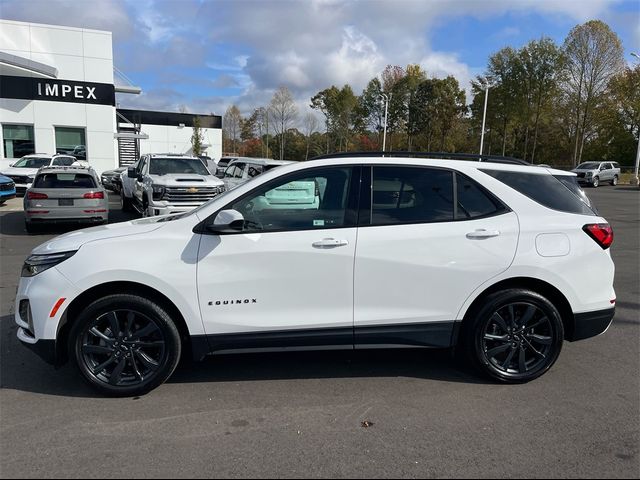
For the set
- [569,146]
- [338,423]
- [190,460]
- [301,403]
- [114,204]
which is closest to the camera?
[190,460]

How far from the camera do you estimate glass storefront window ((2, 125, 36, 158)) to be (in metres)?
26.3

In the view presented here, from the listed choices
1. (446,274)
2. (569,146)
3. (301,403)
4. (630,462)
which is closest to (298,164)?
(446,274)

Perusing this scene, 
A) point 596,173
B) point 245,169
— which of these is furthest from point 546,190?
point 596,173

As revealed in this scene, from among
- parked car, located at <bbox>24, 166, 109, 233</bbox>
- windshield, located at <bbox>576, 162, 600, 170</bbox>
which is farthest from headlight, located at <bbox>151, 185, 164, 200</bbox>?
windshield, located at <bbox>576, 162, 600, 170</bbox>

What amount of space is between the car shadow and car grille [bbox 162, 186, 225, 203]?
22.6ft

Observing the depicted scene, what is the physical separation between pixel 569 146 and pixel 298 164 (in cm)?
5774

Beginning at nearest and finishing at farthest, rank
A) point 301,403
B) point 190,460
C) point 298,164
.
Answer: point 190,460
point 301,403
point 298,164

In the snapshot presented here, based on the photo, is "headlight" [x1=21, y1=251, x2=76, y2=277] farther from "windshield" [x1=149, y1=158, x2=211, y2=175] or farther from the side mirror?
"windshield" [x1=149, y1=158, x2=211, y2=175]

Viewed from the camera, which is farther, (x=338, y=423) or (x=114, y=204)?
(x=114, y=204)

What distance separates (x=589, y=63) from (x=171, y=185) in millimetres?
44458

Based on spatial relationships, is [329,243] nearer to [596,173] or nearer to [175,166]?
[175,166]

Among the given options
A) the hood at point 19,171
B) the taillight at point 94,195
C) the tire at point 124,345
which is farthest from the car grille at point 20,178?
the tire at point 124,345

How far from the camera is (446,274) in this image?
387cm

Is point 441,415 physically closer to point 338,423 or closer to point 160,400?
point 338,423
